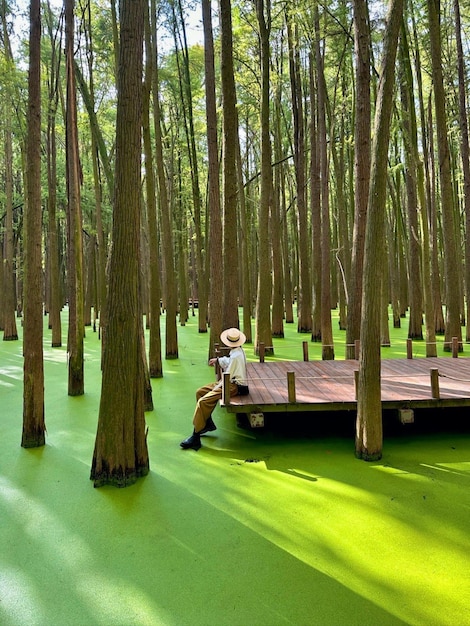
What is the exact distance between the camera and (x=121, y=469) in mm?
3600

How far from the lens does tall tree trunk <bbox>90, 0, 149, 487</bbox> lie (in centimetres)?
358

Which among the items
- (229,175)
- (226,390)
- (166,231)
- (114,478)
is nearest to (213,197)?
(229,175)

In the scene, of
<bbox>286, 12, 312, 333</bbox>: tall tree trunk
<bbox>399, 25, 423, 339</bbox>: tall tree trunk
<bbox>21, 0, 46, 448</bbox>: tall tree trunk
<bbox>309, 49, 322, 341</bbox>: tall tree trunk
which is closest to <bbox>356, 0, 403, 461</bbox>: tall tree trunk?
<bbox>21, 0, 46, 448</bbox>: tall tree trunk

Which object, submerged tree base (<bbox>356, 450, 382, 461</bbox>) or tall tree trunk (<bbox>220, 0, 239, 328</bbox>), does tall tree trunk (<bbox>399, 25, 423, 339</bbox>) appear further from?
submerged tree base (<bbox>356, 450, 382, 461</bbox>)

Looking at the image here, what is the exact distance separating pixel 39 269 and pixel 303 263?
7.99m

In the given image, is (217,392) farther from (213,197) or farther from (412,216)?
(412,216)

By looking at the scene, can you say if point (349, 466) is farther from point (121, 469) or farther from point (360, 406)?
point (121, 469)

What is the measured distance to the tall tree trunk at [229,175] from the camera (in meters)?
6.59

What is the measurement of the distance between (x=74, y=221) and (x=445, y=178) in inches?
257

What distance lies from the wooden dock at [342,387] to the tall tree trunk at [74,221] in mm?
2483

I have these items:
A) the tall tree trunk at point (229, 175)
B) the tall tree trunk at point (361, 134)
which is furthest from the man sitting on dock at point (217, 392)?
Result: the tall tree trunk at point (361, 134)

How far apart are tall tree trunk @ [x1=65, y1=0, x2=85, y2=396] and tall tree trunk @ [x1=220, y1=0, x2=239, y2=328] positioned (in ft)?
6.84

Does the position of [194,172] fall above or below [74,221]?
above

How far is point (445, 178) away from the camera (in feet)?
27.3
